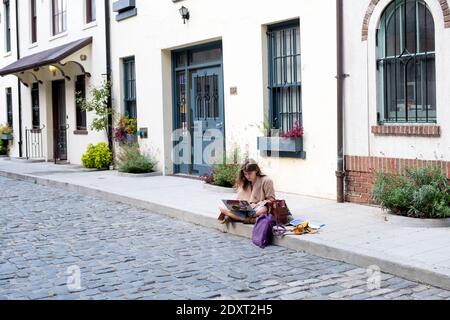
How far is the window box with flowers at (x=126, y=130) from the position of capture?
15836 millimetres

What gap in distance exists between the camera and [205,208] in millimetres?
9875

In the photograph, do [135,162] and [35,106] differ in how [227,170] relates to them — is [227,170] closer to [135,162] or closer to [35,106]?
[135,162]

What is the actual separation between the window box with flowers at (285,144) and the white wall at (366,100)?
1.01 m

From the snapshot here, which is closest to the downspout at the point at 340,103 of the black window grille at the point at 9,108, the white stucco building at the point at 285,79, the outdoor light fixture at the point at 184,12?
the white stucco building at the point at 285,79

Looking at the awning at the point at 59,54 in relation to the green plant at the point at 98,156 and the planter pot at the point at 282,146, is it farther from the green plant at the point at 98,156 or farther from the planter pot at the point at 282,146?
the planter pot at the point at 282,146

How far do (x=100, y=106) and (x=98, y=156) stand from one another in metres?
1.29

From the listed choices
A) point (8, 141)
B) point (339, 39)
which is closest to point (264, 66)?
point (339, 39)

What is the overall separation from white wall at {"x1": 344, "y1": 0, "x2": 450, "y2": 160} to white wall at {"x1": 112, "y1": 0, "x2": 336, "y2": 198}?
0.32 m

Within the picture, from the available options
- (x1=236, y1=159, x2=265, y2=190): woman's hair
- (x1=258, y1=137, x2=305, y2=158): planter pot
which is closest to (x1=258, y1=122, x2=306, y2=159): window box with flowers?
(x1=258, y1=137, x2=305, y2=158): planter pot

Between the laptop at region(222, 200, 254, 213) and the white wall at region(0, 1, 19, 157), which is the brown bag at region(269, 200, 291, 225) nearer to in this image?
the laptop at region(222, 200, 254, 213)

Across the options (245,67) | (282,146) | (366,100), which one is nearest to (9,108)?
(245,67)

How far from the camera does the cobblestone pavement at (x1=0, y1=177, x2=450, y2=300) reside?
579cm
